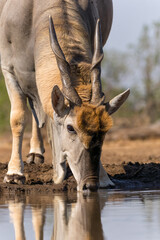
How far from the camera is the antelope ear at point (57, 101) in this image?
226 inches

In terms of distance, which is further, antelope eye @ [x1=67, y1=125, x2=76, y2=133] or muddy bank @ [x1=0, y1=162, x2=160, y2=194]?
muddy bank @ [x1=0, y1=162, x2=160, y2=194]

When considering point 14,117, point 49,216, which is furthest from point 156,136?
point 49,216

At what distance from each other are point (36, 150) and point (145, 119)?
504 inches

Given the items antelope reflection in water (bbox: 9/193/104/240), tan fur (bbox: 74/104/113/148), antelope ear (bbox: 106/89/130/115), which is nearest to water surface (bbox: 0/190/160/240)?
antelope reflection in water (bbox: 9/193/104/240)

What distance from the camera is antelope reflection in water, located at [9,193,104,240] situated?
3.83m

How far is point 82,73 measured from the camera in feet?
19.9

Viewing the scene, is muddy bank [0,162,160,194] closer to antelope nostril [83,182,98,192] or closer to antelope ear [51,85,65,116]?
antelope nostril [83,182,98,192]

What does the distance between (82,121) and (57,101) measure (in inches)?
18.3

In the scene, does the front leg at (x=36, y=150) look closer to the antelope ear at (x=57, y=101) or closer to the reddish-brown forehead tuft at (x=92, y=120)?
the antelope ear at (x=57, y=101)

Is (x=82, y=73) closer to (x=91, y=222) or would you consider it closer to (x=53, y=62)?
(x=53, y=62)

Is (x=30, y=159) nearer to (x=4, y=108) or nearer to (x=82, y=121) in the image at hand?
(x=82, y=121)

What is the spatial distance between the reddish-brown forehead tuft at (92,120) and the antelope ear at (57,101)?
30cm

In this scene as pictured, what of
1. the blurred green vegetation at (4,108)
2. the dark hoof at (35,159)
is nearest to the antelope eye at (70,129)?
the dark hoof at (35,159)

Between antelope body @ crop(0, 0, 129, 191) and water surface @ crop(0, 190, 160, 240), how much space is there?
0.39 meters
